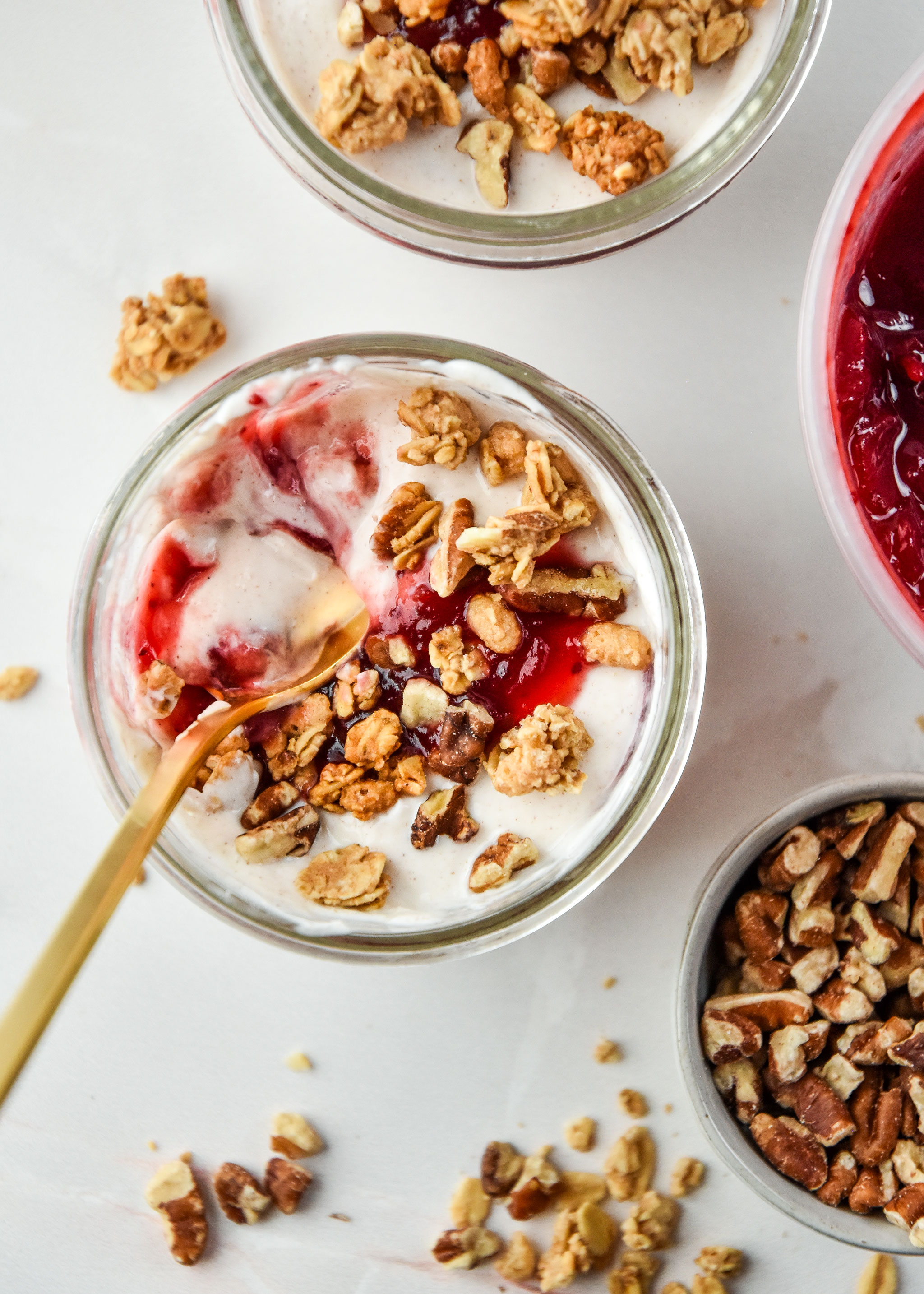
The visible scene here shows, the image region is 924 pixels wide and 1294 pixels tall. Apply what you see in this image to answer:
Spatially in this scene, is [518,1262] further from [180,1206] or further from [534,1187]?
[180,1206]

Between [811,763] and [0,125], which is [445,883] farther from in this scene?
[0,125]

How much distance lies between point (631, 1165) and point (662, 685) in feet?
1.79

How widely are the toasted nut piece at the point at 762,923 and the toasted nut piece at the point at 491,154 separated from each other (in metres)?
0.70

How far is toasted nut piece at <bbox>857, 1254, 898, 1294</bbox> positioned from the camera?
3.72 ft

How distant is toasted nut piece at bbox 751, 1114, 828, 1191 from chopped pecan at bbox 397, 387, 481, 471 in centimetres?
71

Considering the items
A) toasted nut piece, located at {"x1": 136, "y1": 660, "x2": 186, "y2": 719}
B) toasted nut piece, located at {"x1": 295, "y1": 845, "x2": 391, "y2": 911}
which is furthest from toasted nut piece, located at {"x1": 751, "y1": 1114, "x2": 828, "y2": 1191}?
toasted nut piece, located at {"x1": 136, "y1": 660, "x2": 186, "y2": 719}

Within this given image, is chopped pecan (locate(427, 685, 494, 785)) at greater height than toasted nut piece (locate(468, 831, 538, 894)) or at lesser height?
greater

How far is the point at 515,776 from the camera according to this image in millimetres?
943

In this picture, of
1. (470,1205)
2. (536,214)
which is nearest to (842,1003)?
(470,1205)

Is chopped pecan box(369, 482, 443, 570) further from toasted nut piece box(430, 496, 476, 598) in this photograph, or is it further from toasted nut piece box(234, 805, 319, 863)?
toasted nut piece box(234, 805, 319, 863)

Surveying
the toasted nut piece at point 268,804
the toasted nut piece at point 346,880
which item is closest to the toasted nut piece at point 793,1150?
the toasted nut piece at point 346,880

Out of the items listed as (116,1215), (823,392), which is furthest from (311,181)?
(116,1215)

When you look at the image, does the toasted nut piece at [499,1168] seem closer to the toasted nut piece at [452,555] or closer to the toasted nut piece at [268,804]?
the toasted nut piece at [268,804]

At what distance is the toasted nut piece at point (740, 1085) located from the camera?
1.05 meters
